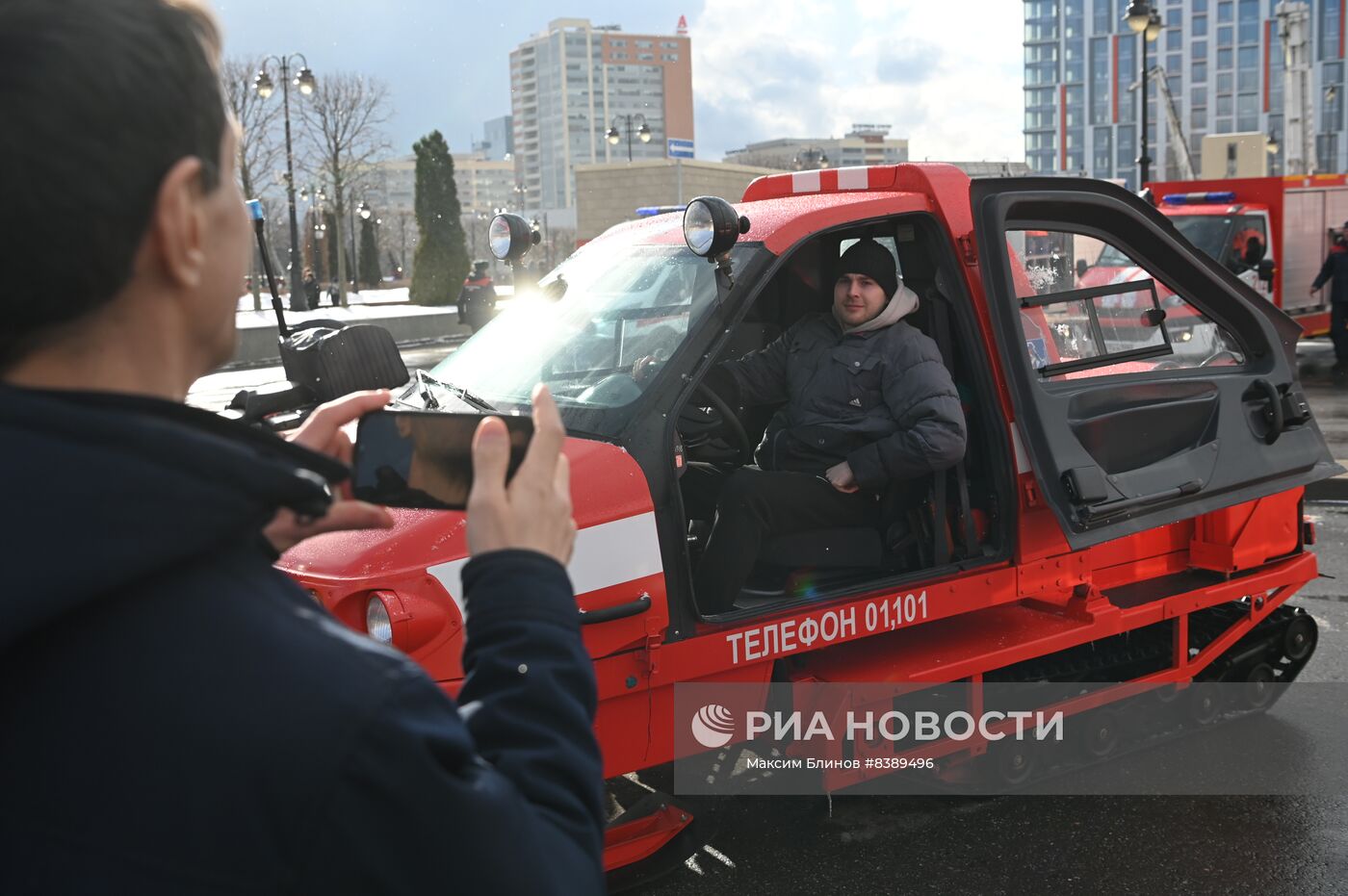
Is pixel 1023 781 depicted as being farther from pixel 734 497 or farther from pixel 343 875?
pixel 343 875

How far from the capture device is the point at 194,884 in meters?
0.94

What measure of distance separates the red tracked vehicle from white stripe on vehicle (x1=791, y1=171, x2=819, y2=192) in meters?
0.01

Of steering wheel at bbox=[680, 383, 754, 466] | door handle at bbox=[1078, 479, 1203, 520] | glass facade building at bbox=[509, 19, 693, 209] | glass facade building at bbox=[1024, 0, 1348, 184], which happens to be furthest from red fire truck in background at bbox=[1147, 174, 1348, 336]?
glass facade building at bbox=[509, 19, 693, 209]

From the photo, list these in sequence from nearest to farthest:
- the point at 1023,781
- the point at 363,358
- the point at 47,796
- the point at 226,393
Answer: the point at 47,796, the point at 363,358, the point at 1023,781, the point at 226,393

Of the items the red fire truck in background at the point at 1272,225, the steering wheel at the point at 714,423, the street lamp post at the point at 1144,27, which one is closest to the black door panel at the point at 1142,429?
the steering wheel at the point at 714,423

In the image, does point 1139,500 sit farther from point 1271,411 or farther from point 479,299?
point 479,299

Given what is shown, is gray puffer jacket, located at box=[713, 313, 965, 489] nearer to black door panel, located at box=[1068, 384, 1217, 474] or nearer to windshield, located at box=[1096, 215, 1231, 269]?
black door panel, located at box=[1068, 384, 1217, 474]

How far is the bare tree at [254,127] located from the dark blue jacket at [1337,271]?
29.8 m

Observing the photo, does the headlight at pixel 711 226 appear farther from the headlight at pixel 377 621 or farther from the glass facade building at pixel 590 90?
the glass facade building at pixel 590 90

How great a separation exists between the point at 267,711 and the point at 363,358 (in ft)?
9.08

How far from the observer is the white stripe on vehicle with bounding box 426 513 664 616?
3381 millimetres

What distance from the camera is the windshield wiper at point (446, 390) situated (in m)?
3.98

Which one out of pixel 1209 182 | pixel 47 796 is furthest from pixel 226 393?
pixel 47 796

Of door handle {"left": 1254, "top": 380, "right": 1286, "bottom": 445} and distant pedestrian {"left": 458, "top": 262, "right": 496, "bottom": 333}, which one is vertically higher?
distant pedestrian {"left": 458, "top": 262, "right": 496, "bottom": 333}
